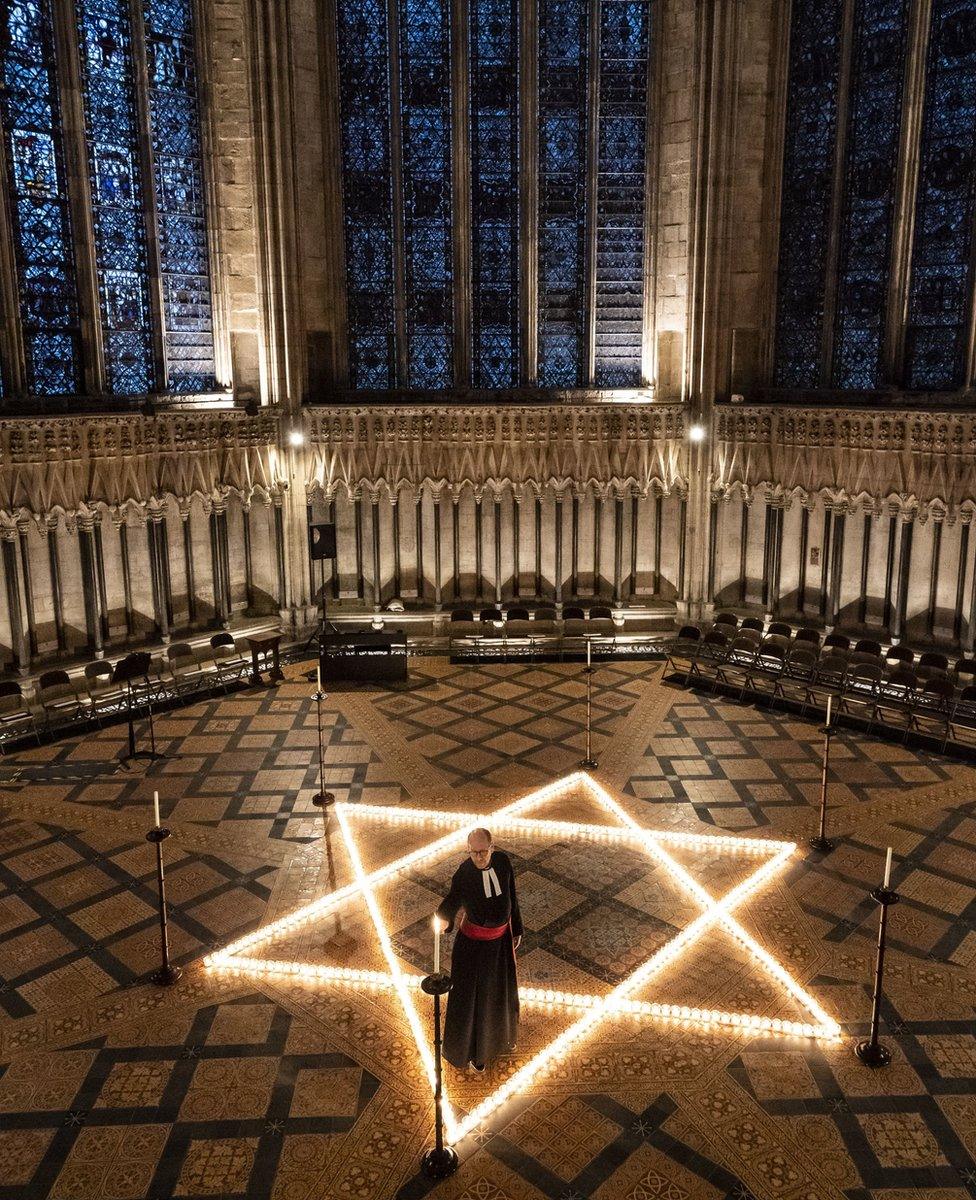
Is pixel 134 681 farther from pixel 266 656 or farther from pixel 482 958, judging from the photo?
pixel 482 958

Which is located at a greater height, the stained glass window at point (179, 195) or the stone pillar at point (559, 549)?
the stained glass window at point (179, 195)

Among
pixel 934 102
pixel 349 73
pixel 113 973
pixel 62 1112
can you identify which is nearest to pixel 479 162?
pixel 349 73

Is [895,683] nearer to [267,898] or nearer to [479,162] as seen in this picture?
[267,898]

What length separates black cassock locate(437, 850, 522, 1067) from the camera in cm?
694

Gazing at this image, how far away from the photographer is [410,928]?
9.18m

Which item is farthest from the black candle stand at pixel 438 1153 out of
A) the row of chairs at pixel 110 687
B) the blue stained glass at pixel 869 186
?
the blue stained glass at pixel 869 186

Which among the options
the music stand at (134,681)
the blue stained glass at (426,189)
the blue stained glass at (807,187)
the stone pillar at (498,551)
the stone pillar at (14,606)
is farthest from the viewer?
the stone pillar at (498,551)

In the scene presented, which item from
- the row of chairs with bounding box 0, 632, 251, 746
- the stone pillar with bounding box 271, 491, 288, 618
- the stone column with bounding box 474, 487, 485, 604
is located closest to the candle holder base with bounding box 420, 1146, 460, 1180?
the row of chairs with bounding box 0, 632, 251, 746

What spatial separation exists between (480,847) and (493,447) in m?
11.8

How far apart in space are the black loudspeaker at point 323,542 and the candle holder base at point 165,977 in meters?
8.80

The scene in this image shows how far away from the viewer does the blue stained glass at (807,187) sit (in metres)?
16.2

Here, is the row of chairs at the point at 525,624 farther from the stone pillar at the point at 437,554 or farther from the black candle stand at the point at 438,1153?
the black candle stand at the point at 438,1153

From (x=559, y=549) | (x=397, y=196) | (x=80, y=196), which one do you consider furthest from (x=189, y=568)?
(x=397, y=196)

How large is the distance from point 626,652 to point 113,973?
10681mm
